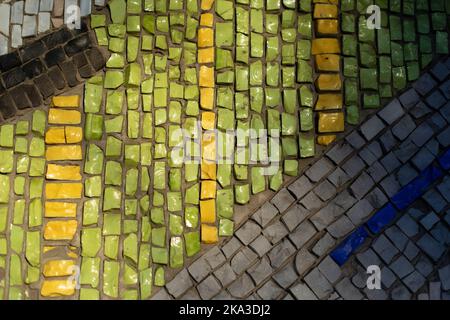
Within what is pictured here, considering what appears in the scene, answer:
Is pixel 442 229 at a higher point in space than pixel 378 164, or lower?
lower

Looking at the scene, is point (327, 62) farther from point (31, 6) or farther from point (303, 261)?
point (31, 6)

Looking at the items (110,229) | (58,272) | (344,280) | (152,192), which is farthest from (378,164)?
(58,272)

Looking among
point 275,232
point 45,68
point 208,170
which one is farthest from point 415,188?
point 45,68

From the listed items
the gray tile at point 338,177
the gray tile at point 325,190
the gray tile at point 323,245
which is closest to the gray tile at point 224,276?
the gray tile at point 323,245

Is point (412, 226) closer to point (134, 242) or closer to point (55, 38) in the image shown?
point (134, 242)

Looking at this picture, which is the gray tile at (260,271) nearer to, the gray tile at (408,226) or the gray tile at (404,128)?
the gray tile at (408,226)

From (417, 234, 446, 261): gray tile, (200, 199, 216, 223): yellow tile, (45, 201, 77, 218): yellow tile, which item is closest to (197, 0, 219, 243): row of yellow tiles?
(200, 199, 216, 223): yellow tile
